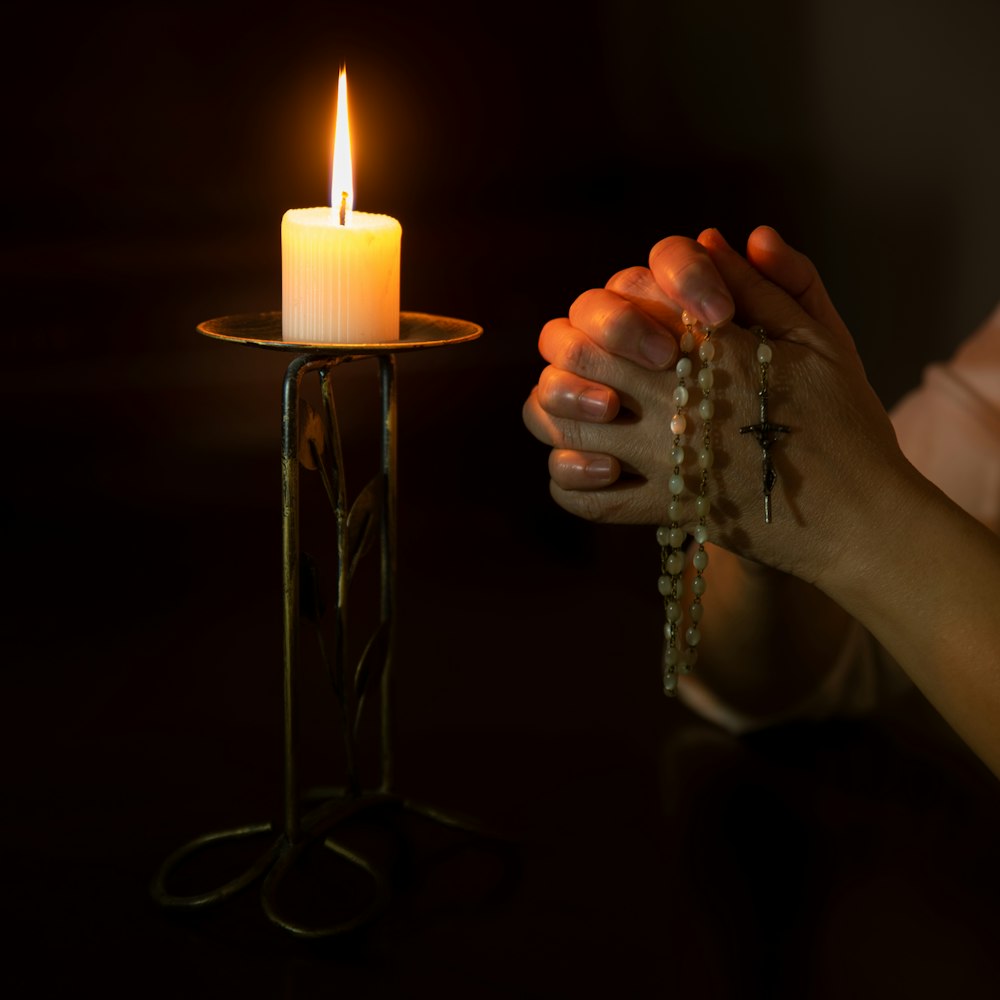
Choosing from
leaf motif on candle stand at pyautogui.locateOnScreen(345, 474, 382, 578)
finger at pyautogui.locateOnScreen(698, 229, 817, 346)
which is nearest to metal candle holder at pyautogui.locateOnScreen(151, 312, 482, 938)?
leaf motif on candle stand at pyautogui.locateOnScreen(345, 474, 382, 578)

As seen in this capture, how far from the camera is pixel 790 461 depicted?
57 cm

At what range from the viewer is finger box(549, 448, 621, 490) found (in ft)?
1.91

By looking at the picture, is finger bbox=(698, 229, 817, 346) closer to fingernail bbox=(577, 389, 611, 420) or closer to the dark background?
fingernail bbox=(577, 389, 611, 420)

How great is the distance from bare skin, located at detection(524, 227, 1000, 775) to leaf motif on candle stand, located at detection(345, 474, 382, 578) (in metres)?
0.08

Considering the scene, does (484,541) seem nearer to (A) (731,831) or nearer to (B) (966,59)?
(A) (731,831)

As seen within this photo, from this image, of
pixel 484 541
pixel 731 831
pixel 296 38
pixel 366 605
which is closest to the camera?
pixel 731 831

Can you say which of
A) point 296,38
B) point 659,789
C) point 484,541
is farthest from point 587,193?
point 659,789

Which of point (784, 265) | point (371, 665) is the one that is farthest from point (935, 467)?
point (371, 665)

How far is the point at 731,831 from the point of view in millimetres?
634

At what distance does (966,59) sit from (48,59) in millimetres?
893

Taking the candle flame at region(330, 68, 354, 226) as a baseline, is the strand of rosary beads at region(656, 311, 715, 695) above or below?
below

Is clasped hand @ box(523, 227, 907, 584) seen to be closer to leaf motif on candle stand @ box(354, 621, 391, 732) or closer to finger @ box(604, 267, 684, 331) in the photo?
finger @ box(604, 267, 684, 331)

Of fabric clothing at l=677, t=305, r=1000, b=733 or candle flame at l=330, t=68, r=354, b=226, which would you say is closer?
candle flame at l=330, t=68, r=354, b=226

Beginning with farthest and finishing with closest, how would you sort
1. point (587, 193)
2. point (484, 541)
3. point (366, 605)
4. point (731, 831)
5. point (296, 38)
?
point (587, 193) → point (296, 38) → point (484, 541) → point (366, 605) → point (731, 831)
